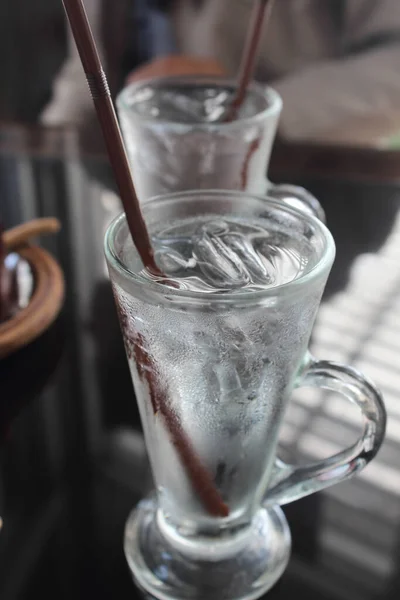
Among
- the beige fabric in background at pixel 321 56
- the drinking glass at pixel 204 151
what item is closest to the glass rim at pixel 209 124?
the drinking glass at pixel 204 151

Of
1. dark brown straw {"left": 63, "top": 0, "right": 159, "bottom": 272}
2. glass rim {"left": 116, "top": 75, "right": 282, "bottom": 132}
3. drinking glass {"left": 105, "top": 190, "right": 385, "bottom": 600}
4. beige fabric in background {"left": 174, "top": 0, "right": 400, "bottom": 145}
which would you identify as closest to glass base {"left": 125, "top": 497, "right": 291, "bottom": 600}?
drinking glass {"left": 105, "top": 190, "right": 385, "bottom": 600}

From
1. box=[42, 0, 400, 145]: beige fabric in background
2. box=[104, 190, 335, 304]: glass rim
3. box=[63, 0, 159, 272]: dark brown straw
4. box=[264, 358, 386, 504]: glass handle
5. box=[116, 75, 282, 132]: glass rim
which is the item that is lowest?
box=[42, 0, 400, 145]: beige fabric in background

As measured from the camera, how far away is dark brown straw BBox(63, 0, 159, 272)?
0.23 m

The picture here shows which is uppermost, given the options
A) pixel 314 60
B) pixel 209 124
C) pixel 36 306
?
pixel 209 124

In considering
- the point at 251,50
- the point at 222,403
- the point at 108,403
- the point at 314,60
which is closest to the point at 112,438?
the point at 108,403

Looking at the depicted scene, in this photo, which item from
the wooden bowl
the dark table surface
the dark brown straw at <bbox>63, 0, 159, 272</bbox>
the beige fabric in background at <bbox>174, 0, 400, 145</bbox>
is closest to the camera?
the dark brown straw at <bbox>63, 0, 159, 272</bbox>

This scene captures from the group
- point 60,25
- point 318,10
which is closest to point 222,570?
point 318,10

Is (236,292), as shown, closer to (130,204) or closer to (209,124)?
(130,204)

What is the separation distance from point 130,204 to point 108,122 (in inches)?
1.4

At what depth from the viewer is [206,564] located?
33cm

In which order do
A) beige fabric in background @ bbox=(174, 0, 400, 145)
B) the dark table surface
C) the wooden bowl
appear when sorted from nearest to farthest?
1. the dark table surface
2. the wooden bowl
3. beige fabric in background @ bbox=(174, 0, 400, 145)

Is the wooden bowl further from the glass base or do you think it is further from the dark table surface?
the glass base

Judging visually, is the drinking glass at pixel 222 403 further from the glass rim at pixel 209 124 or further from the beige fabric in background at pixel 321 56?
the beige fabric in background at pixel 321 56

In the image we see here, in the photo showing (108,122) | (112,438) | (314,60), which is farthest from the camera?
(314,60)
